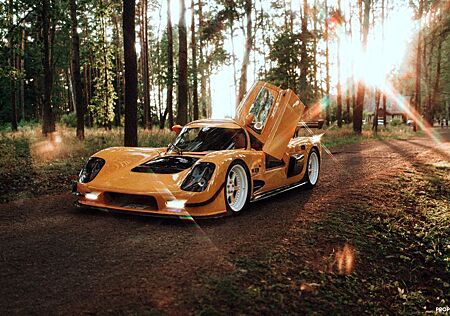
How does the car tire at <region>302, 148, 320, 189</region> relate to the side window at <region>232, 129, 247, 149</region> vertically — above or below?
below

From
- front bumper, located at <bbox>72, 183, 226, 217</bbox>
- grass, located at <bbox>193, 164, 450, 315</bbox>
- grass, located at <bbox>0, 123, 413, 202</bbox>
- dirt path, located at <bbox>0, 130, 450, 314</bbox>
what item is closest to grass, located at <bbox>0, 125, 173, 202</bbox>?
grass, located at <bbox>0, 123, 413, 202</bbox>

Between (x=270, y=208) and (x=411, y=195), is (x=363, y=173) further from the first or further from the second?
(x=270, y=208)

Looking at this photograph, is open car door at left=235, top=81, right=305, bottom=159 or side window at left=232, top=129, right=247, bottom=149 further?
open car door at left=235, top=81, right=305, bottom=159

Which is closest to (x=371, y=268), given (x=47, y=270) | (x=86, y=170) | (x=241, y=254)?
(x=241, y=254)

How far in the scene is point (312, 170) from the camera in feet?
27.4

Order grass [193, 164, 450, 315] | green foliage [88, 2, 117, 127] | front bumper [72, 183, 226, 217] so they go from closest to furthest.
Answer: grass [193, 164, 450, 315] < front bumper [72, 183, 226, 217] < green foliage [88, 2, 117, 127]

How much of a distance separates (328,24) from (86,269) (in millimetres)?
33031

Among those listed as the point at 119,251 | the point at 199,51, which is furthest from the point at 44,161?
the point at 199,51

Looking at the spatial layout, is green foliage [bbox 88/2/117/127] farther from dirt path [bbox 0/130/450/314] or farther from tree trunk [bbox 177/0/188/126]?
dirt path [bbox 0/130/450/314]

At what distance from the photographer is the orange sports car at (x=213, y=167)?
17.3 feet

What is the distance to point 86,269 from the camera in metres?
3.66

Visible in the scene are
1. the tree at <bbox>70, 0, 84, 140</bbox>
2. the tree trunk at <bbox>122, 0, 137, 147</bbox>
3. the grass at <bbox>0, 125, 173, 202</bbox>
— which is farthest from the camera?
the tree at <bbox>70, 0, 84, 140</bbox>

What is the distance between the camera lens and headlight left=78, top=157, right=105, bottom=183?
5.93 metres

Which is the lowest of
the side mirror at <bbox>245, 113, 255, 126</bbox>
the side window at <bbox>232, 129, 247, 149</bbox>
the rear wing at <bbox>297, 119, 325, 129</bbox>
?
the side window at <bbox>232, 129, 247, 149</bbox>
